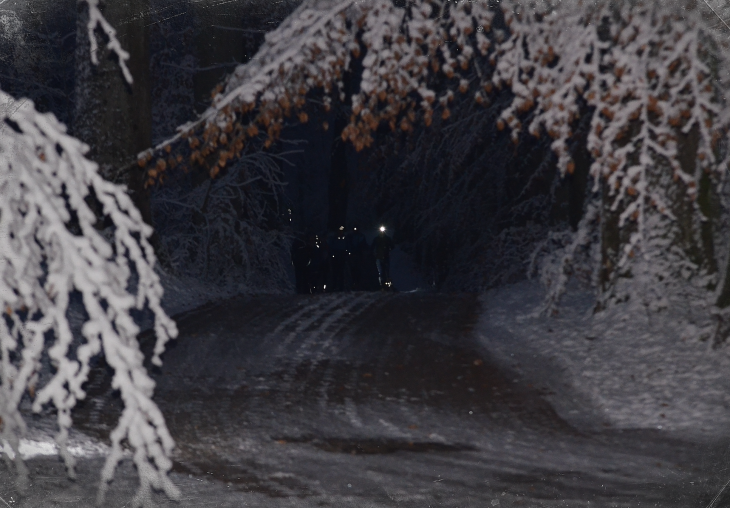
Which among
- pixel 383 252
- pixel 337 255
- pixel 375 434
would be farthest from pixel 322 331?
pixel 337 255

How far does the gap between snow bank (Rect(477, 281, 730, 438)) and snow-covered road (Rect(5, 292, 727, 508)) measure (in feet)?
0.53

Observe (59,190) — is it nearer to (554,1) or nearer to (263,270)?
(554,1)

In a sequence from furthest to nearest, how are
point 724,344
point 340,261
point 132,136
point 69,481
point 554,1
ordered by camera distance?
point 340,261 < point 132,136 < point 724,344 < point 554,1 < point 69,481

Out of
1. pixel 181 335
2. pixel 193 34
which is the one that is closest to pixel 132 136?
pixel 181 335

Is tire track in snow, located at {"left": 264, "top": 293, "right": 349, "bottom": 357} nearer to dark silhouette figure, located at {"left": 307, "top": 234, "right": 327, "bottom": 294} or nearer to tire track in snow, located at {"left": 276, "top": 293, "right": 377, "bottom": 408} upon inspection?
tire track in snow, located at {"left": 276, "top": 293, "right": 377, "bottom": 408}

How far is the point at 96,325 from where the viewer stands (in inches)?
108

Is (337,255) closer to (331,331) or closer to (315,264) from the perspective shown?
(315,264)

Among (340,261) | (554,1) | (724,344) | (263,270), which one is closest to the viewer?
(554,1)

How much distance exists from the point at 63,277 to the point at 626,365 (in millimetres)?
6453

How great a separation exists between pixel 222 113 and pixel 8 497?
3.06 m

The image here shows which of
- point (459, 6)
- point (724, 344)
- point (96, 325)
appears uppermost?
point (459, 6)

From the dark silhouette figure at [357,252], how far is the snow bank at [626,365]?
773 cm

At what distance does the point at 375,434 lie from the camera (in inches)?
231

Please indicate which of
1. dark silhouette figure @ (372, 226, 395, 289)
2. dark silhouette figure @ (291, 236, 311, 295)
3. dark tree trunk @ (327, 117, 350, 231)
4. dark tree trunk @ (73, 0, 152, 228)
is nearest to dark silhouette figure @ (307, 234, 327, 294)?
dark silhouette figure @ (291, 236, 311, 295)
